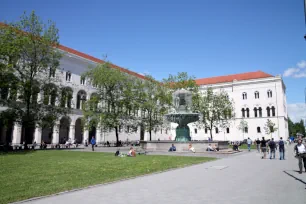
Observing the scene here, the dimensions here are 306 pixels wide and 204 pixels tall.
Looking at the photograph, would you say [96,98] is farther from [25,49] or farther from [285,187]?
[285,187]

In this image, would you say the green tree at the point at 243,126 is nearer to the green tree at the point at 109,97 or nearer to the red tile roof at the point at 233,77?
the red tile roof at the point at 233,77

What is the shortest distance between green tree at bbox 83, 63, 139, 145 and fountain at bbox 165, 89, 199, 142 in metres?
12.1

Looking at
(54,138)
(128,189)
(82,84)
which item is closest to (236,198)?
(128,189)

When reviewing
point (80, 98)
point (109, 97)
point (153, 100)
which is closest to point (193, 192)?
point (109, 97)

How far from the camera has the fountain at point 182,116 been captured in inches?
1065

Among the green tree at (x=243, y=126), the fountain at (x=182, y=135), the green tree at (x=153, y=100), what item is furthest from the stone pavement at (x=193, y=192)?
the green tree at (x=243, y=126)

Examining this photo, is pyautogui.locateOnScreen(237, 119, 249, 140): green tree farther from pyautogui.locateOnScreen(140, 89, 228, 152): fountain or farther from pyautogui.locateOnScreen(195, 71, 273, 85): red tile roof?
pyautogui.locateOnScreen(140, 89, 228, 152): fountain

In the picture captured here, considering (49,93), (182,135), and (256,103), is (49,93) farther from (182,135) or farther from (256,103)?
(256,103)

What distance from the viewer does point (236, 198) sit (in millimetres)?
6301

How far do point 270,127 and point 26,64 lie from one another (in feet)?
182

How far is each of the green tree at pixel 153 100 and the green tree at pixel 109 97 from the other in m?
2.65

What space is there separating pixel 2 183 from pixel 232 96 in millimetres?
70007

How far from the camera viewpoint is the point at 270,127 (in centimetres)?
6016

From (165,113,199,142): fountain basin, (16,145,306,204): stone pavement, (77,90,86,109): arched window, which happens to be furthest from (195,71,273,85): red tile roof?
(16,145,306,204): stone pavement
